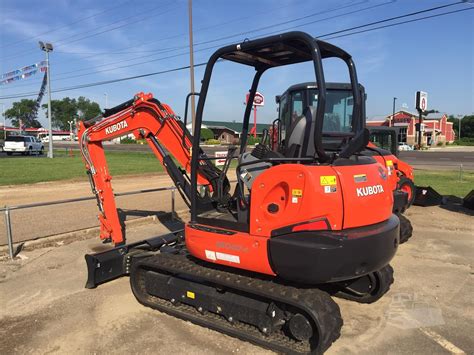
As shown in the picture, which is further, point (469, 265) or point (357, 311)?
point (469, 265)

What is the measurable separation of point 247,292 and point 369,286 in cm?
182

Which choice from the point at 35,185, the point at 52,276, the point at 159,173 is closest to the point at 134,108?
the point at 52,276

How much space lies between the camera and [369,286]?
194 inches

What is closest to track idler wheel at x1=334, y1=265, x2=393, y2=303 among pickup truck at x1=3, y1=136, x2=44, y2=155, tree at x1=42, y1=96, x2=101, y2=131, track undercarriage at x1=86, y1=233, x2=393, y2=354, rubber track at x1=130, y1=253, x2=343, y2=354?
track undercarriage at x1=86, y1=233, x2=393, y2=354

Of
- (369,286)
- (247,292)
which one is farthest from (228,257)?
(369,286)

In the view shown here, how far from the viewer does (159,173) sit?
66.4 ft

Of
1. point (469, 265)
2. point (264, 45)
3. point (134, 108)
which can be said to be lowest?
point (469, 265)

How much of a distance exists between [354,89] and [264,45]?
1136mm

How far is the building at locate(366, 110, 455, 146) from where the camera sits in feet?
241

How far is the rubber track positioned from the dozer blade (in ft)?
1.54

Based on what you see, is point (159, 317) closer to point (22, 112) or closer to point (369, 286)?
point (369, 286)

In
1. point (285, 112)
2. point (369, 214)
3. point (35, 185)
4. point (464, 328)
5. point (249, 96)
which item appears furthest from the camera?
point (35, 185)

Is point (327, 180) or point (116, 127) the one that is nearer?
point (327, 180)

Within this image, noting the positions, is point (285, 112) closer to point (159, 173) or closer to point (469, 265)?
point (469, 265)
